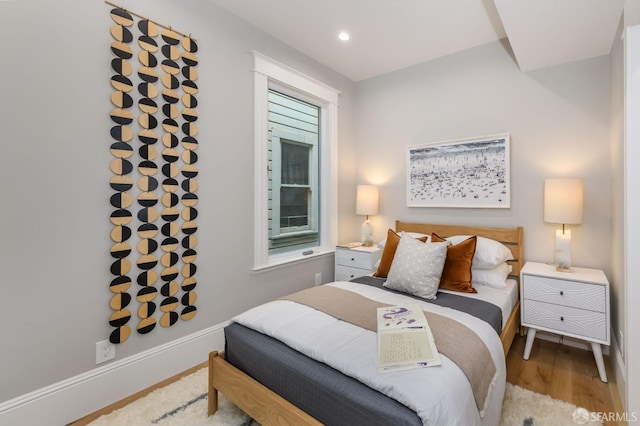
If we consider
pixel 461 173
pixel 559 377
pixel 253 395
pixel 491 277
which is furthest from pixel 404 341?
pixel 461 173

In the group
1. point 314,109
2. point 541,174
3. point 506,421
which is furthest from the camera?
point 314,109

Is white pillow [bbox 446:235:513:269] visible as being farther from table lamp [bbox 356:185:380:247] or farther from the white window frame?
the white window frame

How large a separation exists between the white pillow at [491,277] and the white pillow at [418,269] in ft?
1.48

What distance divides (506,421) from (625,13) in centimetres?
244

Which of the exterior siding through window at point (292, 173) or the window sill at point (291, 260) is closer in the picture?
the window sill at point (291, 260)

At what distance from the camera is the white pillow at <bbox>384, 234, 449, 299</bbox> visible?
211 cm

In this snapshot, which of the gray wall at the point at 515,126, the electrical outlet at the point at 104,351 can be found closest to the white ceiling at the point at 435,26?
the gray wall at the point at 515,126

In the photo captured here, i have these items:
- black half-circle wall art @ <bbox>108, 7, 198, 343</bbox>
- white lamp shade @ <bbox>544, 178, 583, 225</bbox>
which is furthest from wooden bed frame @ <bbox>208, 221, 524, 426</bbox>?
white lamp shade @ <bbox>544, 178, 583, 225</bbox>

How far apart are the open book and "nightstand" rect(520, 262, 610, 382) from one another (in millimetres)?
1089

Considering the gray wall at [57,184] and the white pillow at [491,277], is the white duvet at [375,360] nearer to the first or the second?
the white pillow at [491,277]

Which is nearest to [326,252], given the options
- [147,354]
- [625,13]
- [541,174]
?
[147,354]

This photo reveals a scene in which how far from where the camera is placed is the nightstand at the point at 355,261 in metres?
3.16

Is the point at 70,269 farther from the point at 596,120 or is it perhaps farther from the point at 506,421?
the point at 596,120

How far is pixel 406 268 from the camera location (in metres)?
2.19
